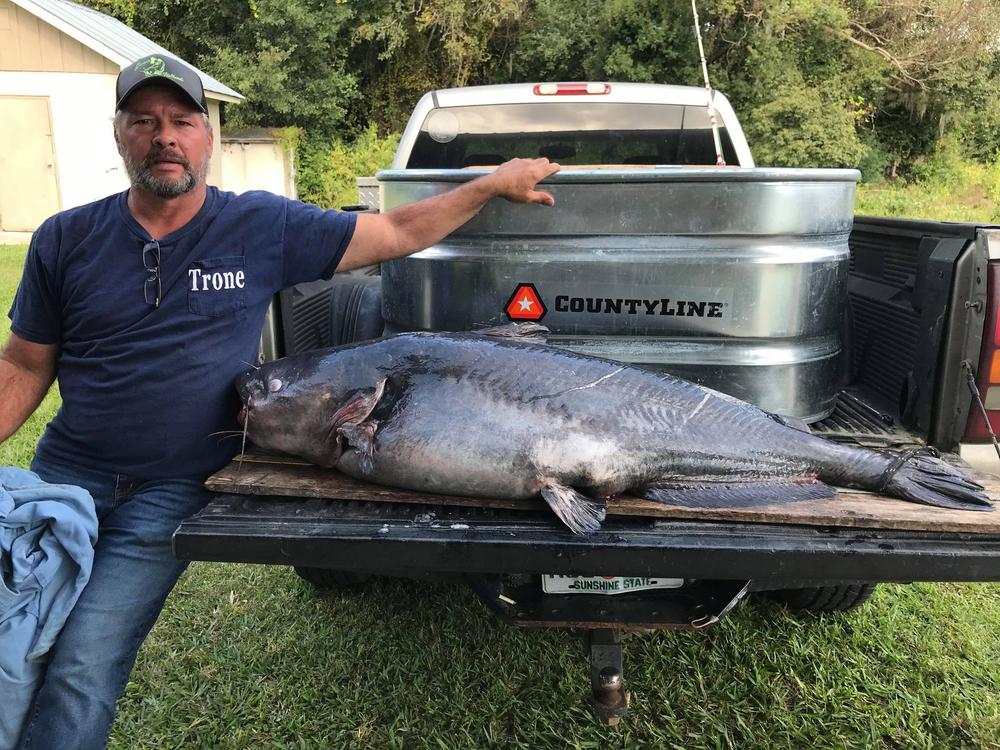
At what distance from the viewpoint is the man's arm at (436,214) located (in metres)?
2.39

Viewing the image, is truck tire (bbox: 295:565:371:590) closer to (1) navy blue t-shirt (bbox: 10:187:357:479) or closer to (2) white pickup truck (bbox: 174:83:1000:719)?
(1) navy blue t-shirt (bbox: 10:187:357:479)

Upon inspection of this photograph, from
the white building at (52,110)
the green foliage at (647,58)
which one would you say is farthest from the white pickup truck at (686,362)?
the green foliage at (647,58)

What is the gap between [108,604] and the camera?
2.35 metres

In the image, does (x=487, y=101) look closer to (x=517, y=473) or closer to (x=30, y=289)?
(x=30, y=289)

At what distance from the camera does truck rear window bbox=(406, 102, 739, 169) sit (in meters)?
4.66

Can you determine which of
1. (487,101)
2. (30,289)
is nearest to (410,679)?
(30,289)

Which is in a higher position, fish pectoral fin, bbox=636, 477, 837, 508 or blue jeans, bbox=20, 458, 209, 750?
fish pectoral fin, bbox=636, 477, 837, 508

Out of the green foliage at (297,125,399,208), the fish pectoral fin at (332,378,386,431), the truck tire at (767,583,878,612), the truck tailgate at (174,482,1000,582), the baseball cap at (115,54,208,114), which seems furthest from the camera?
the green foliage at (297,125,399,208)

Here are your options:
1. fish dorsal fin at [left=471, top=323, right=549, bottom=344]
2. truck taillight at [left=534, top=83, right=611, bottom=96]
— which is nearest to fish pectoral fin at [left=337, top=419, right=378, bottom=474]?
fish dorsal fin at [left=471, top=323, right=549, bottom=344]

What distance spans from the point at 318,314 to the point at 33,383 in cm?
111

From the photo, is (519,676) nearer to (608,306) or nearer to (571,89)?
(608,306)

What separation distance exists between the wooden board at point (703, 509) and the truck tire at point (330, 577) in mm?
1023

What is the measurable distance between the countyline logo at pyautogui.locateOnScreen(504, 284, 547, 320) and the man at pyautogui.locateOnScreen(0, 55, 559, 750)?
29 centimetres

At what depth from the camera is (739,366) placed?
8.23 feet
